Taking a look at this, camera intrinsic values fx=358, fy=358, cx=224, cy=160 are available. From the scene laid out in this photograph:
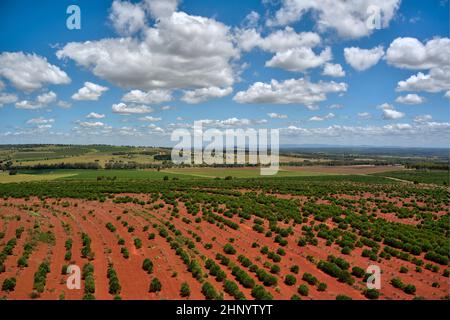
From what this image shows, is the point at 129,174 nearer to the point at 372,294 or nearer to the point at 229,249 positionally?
the point at 229,249

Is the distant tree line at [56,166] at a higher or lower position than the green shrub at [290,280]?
higher

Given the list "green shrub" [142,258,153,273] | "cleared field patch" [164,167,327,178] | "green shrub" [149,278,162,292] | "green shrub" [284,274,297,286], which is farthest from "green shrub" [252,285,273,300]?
"cleared field patch" [164,167,327,178]


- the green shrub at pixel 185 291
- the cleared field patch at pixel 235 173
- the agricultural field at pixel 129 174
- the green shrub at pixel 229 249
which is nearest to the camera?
the green shrub at pixel 185 291

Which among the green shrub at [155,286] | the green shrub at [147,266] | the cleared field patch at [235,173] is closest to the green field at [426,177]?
the cleared field patch at [235,173]

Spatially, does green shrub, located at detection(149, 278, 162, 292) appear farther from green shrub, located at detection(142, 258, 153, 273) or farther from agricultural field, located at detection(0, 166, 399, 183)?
agricultural field, located at detection(0, 166, 399, 183)

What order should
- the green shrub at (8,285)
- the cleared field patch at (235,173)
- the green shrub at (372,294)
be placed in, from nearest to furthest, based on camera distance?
the green shrub at (8,285)
the green shrub at (372,294)
the cleared field patch at (235,173)

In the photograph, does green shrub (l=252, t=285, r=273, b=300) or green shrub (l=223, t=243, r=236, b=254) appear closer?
green shrub (l=252, t=285, r=273, b=300)

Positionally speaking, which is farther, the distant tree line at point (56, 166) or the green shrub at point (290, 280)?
the distant tree line at point (56, 166)

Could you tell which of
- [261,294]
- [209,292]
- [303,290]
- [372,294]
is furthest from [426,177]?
[209,292]

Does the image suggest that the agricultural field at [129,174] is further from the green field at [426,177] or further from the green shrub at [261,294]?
the green shrub at [261,294]

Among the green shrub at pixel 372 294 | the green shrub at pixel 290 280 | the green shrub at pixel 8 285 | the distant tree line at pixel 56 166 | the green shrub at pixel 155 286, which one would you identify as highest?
the distant tree line at pixel 56 166
